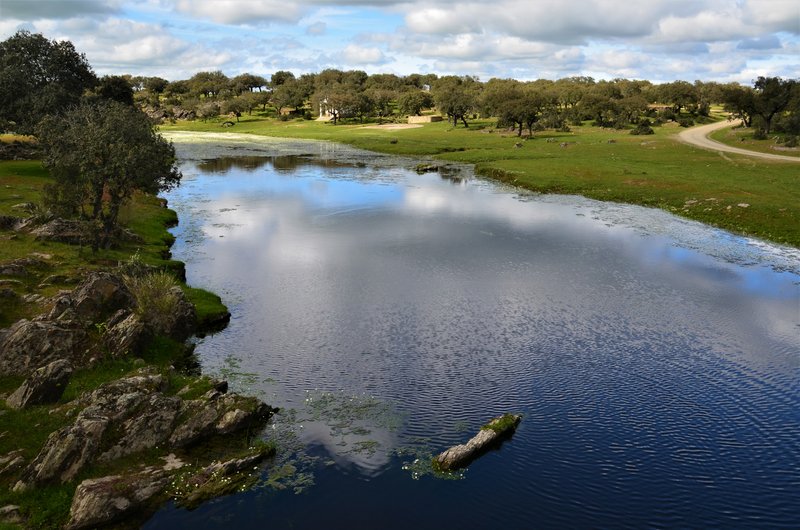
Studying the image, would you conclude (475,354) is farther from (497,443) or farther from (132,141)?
(132,141)

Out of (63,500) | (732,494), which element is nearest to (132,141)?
(63,500)

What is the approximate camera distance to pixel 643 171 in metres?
109

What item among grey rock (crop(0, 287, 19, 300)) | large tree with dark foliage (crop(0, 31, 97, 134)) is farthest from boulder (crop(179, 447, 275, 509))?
large tree with dark foliage (crop(0, 31, 97, 134))

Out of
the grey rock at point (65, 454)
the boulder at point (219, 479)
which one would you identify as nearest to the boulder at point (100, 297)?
the grey rock at point (65, 454)

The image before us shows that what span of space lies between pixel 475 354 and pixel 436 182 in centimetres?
7552

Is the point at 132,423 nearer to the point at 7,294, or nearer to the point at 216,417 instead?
the point at 216,417

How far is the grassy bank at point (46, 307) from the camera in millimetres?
25016

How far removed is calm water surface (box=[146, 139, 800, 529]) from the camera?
26172mm

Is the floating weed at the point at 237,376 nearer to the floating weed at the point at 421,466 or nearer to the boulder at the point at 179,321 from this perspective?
the boulder at the point at 179,321

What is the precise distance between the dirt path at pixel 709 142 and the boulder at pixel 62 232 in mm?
116662

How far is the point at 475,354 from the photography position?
132 feet

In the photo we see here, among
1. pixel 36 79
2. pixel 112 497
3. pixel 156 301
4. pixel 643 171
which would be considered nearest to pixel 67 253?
pixel 156 301

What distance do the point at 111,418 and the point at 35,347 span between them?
8.44 meters

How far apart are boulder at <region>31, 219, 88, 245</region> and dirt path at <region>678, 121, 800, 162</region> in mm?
116662
